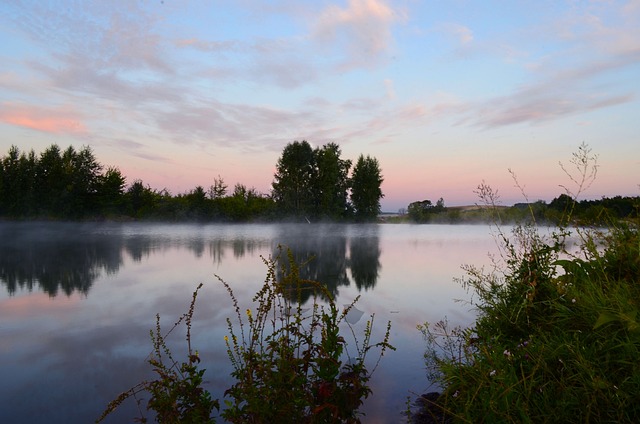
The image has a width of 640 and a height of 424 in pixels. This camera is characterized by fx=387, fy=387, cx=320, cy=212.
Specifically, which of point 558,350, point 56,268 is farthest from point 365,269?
point 558,350

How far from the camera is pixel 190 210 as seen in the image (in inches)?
2753

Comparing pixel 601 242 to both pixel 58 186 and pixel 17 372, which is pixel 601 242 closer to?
pixel 17 372

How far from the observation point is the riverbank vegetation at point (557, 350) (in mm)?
2811

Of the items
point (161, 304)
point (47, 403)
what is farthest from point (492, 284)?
point (161, 304)

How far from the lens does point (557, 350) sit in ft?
11.2

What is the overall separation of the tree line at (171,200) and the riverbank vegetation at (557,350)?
205ft

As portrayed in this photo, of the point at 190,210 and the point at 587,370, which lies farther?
the point at 190,210

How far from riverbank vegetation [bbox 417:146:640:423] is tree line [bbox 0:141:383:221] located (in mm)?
62344

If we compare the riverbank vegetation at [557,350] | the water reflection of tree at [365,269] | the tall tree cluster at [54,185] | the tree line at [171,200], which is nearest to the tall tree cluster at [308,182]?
the tree line at [171,200]

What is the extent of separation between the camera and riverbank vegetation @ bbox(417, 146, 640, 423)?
2.81 meters

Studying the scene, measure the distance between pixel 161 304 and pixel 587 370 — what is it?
9.19 m

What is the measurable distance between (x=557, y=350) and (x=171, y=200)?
76687 mm

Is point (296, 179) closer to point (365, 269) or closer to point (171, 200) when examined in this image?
point (171, 200)

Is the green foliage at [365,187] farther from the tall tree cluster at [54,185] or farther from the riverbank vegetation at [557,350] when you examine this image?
the riverbank vegetation at [557,350]
